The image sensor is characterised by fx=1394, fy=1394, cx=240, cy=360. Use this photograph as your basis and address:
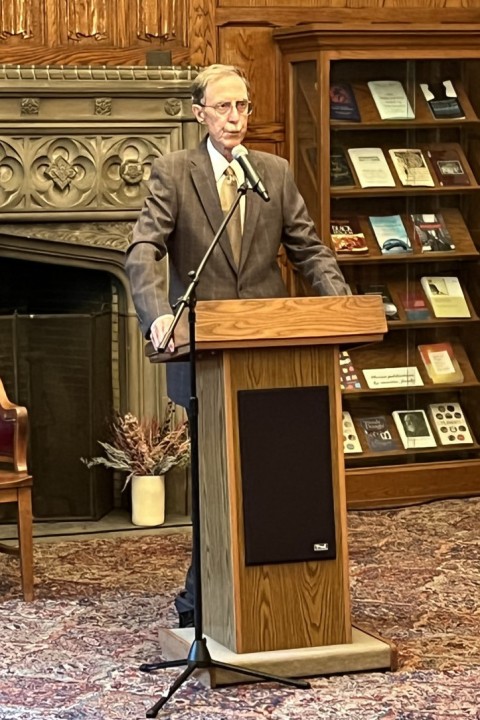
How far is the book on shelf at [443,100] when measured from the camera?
20.9 feet

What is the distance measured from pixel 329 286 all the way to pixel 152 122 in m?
2.23

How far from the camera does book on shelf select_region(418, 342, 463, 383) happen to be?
6555 mm

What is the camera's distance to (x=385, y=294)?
6477mm

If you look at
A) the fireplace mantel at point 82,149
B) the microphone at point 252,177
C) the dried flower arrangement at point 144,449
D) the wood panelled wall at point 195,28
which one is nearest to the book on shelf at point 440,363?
the wood panelled wall at point 195,28

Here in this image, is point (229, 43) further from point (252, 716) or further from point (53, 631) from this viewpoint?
point (252, 716)

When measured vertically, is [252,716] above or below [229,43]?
below

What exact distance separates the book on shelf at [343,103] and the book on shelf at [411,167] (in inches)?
11.0

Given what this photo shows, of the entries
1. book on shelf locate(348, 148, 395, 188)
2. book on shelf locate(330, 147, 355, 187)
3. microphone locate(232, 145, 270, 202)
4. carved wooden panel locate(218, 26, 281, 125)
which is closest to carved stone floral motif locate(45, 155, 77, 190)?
carved wooden panel locate(218, 26, 281, 125)

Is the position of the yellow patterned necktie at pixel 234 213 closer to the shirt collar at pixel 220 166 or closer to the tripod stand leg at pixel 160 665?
the shirt collar at pixel 220 166

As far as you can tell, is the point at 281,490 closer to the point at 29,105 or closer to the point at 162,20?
the point at 29,105

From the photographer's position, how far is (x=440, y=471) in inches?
252

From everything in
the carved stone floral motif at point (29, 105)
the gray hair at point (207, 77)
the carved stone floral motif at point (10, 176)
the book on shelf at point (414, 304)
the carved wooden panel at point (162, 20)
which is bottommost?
the book on shelf at point (414, 304)

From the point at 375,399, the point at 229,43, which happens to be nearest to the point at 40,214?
the point at 229,43

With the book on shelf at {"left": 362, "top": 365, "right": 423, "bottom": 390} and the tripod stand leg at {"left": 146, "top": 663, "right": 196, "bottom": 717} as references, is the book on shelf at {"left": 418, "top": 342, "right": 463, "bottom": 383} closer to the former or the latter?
the book on shelf at {"left": 362, "top": 365, "right": 423, "bottom": 390}
